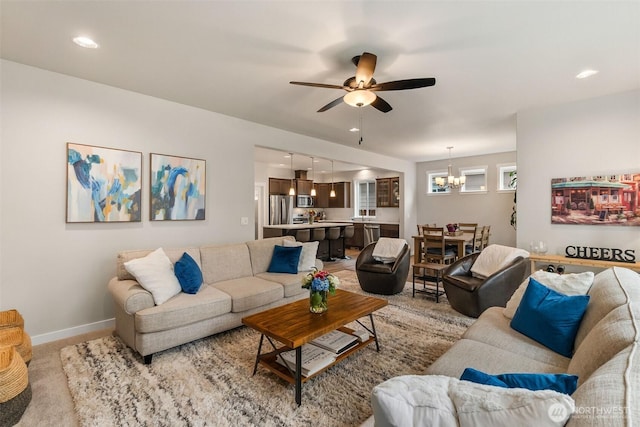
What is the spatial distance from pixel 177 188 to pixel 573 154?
5.38m

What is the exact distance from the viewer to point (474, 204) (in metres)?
7.79

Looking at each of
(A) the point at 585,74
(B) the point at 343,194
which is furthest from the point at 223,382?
(B) the point at 343,194

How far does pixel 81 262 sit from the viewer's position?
127 inches

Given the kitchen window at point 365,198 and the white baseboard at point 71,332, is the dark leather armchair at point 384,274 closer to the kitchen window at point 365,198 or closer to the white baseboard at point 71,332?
the white baseboard at point 71,332

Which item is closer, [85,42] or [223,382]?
[223,382]

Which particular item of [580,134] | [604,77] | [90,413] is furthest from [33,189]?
[580,134]

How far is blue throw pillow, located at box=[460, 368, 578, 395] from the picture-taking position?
1032 millimetres

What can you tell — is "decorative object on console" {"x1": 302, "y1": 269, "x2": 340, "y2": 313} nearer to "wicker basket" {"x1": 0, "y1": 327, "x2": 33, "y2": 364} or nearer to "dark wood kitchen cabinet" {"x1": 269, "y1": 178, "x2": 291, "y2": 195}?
"wicker basket" {"x1": 0, "y1": 327, "x2": 33, "y2": 364}

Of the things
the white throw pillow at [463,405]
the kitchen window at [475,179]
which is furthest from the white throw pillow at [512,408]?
the kitchen window at [475,179]

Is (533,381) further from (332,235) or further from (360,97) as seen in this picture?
(332,235)

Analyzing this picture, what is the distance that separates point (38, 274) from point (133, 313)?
1.31 metres

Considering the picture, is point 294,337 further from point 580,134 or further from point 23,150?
point 580,134

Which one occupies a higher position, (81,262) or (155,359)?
(81,262)

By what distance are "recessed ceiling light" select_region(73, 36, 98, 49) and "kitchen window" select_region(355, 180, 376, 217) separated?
8109 millimetres
